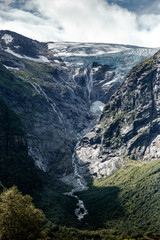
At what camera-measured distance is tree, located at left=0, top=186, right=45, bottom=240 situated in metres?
56.5

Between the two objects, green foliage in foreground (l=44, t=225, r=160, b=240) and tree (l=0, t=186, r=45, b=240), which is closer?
tree (l=0, t=186, r=45, b=240)

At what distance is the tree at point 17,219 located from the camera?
2224 inches

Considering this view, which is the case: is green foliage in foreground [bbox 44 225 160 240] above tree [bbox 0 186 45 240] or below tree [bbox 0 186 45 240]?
below

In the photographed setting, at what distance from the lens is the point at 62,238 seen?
373 ft

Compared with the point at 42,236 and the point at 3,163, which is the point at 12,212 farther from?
the point at 3,163

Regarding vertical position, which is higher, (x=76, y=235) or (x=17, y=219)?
(x=17, y=219)

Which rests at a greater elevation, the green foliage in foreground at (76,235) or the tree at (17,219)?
the tree at (17,219)

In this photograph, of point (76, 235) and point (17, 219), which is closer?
point (17, 219)

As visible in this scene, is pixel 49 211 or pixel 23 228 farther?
pixel 49 211

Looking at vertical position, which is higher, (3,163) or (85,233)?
(3,163)

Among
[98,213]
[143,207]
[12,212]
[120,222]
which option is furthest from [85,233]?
[12,212]

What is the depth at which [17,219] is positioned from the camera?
57781 millimetres

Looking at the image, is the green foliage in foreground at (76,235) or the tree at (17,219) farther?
the green foliage in foreground at (76,235)

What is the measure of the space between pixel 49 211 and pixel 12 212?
113 m
